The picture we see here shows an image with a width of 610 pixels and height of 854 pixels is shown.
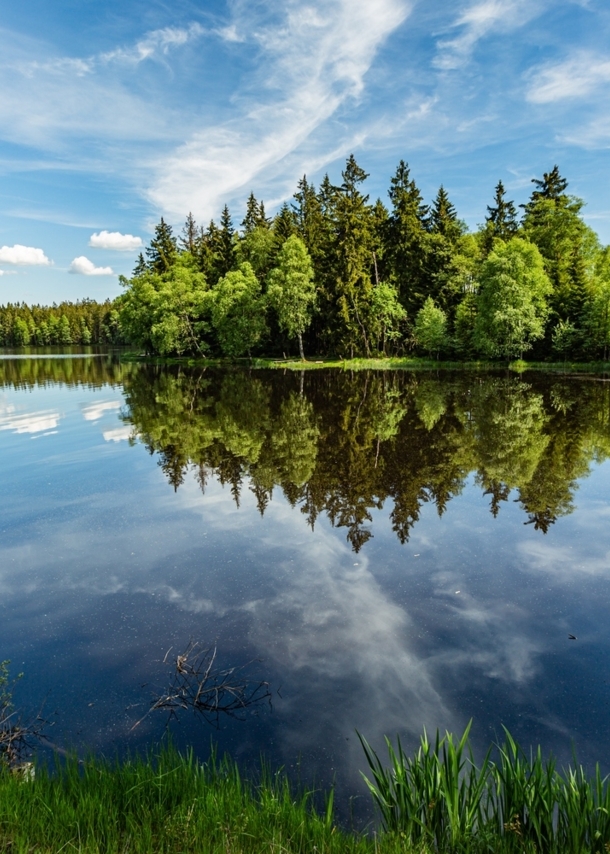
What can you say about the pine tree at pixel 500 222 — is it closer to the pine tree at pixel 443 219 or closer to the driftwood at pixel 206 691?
the pine tree at pixel 443 219

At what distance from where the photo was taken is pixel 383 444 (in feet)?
70.7

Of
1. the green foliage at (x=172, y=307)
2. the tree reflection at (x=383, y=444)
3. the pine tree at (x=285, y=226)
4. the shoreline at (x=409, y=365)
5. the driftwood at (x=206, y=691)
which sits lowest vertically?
the driftwood at (x=206, y=691)

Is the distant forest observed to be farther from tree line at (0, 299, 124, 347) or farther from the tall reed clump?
tree line at (0, 299, 124, 347)

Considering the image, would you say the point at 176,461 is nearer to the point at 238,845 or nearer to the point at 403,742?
the point at 403,742

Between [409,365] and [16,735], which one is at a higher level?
[409,365]

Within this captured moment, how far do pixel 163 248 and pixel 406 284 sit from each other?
4270cm

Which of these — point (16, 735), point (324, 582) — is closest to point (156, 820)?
point (16, 735)

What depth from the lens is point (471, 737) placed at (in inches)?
233

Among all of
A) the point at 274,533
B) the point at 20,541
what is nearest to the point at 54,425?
the point at 20,541

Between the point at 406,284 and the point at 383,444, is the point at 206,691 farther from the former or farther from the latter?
the point at 406,284

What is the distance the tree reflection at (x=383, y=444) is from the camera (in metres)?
14.9

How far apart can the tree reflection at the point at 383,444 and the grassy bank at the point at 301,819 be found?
727 cm

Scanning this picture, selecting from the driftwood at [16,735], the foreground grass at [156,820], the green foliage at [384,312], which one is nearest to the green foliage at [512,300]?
the green foliage at [384,312]

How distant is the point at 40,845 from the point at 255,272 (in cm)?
7213
